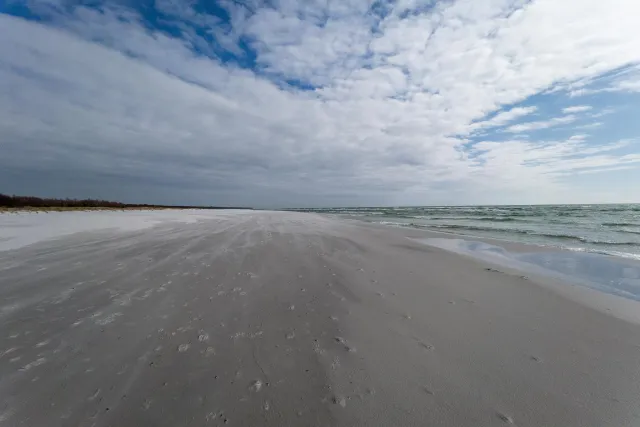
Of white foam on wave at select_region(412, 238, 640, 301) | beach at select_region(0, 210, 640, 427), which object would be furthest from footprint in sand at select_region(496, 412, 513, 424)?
white foam on wave at select_region(412, 238, 640, 301)

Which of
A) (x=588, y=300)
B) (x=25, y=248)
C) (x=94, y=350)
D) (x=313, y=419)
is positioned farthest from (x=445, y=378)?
(x=25, y=248)

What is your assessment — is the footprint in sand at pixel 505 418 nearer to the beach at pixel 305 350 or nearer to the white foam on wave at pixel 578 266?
the beach at pixel 305 350

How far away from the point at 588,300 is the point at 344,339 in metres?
5.00

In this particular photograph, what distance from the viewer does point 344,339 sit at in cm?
342

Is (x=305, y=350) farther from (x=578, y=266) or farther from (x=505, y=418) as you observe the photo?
(x=578, y=266)

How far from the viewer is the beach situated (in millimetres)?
2266

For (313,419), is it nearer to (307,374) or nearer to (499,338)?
(307,374)

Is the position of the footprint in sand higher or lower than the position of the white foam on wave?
lower

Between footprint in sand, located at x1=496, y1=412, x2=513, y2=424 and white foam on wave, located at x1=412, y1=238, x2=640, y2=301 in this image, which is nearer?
footprint in sand, located at x1=496, y1=412, x2=513, y2=424

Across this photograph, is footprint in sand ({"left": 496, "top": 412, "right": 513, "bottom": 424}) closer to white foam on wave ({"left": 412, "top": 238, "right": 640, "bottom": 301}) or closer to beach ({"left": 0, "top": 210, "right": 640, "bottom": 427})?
beach ({"left": 0, "top": 210, "right": 640, "bottom": 427})

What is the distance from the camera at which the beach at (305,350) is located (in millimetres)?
2266

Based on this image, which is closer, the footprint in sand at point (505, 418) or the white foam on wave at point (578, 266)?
the footprint in sand at point (505, 418)

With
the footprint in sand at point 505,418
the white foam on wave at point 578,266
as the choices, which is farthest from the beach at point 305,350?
the white foam on wave at point 578,266

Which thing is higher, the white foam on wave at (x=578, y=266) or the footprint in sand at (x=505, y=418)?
the white foam on wave at (x=578, y=266)
